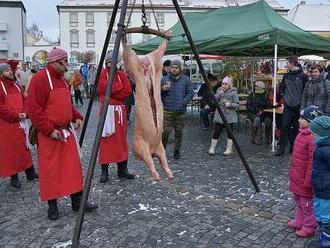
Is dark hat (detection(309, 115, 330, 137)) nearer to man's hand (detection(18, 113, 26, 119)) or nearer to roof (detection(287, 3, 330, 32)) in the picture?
man's hand (detection(18, 113, 26, 119))

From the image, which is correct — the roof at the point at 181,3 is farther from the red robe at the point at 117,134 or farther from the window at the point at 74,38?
the red robe at the point at 117,134

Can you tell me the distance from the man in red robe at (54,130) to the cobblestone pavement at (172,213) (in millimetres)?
420

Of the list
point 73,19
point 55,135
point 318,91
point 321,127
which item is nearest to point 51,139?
point 55,135

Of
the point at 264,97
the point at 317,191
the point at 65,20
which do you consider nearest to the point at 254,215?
the point at 317,191

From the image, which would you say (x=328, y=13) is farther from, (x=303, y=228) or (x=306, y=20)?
(x=303, y=228)

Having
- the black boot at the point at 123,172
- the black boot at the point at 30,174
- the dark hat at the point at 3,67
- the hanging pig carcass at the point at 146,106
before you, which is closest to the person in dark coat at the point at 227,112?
the black boot at the point at 123,172

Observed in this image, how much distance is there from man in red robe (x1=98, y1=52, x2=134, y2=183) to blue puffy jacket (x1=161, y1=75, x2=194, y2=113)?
1.79 metres

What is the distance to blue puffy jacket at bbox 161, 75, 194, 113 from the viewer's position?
7.86 m

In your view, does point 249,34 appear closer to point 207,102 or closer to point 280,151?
point 280,151

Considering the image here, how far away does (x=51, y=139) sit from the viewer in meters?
4.66

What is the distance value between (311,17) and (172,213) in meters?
49.1

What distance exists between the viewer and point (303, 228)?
14.3 ft

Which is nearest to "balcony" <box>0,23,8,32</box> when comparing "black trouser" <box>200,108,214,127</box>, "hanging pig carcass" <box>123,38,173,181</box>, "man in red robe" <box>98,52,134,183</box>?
"black trouser" <box>200,108,214,127</box>

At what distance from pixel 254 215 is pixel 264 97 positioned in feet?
15.8
